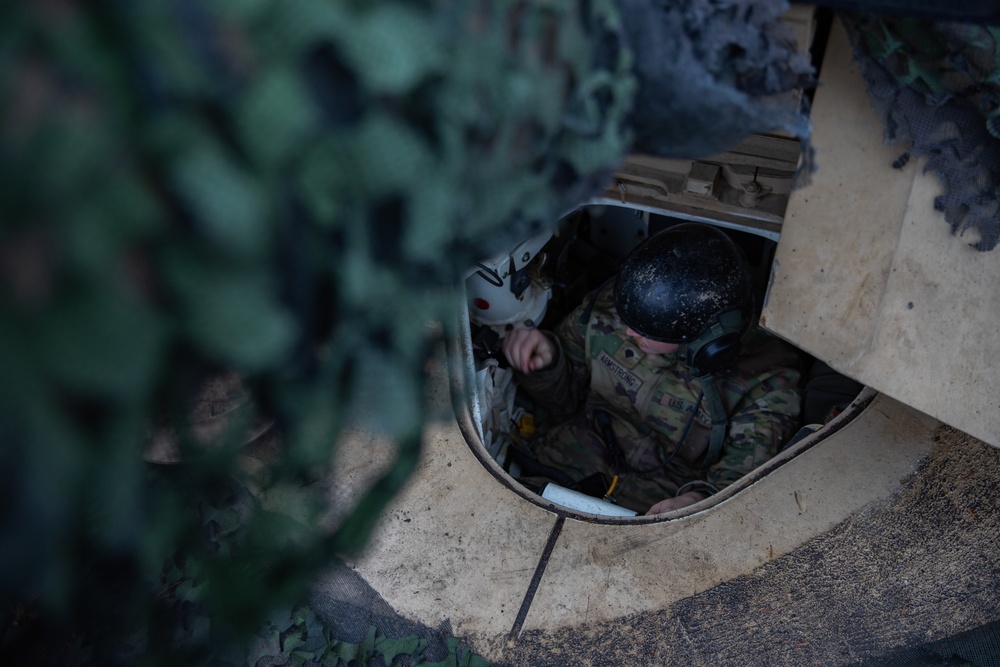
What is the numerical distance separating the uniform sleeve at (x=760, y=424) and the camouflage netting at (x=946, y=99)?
3.39 ft

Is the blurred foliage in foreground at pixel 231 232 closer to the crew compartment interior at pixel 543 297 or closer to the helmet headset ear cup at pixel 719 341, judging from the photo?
the crew compartment interior at pixel 543 297

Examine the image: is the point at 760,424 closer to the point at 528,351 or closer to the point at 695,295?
the point at 695,295

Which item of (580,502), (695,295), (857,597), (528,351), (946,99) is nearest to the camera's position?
(946,99)

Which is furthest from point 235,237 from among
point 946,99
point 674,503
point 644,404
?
point 644,404

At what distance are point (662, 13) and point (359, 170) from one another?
13.9 inches

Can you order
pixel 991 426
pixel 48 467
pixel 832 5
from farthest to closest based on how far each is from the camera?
pixel 991 426
pixel 832 5
pixel 48 467

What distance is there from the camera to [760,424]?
6.78 feet

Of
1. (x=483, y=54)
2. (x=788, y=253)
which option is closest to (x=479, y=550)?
(x=788, y=253)

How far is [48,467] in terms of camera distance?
1.17 feet

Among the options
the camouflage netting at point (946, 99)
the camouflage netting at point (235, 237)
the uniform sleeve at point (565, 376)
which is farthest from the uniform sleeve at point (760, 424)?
the camouflage netting at point (235, 237)

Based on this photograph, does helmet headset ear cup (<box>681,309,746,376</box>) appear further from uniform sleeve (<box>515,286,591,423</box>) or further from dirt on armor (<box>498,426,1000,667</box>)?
dirt on armor (<box>498,426,1000,667</box>)

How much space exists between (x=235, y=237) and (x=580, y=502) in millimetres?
1552

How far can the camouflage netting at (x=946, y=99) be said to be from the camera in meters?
0.88

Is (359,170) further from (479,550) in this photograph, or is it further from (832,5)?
(479,550)
